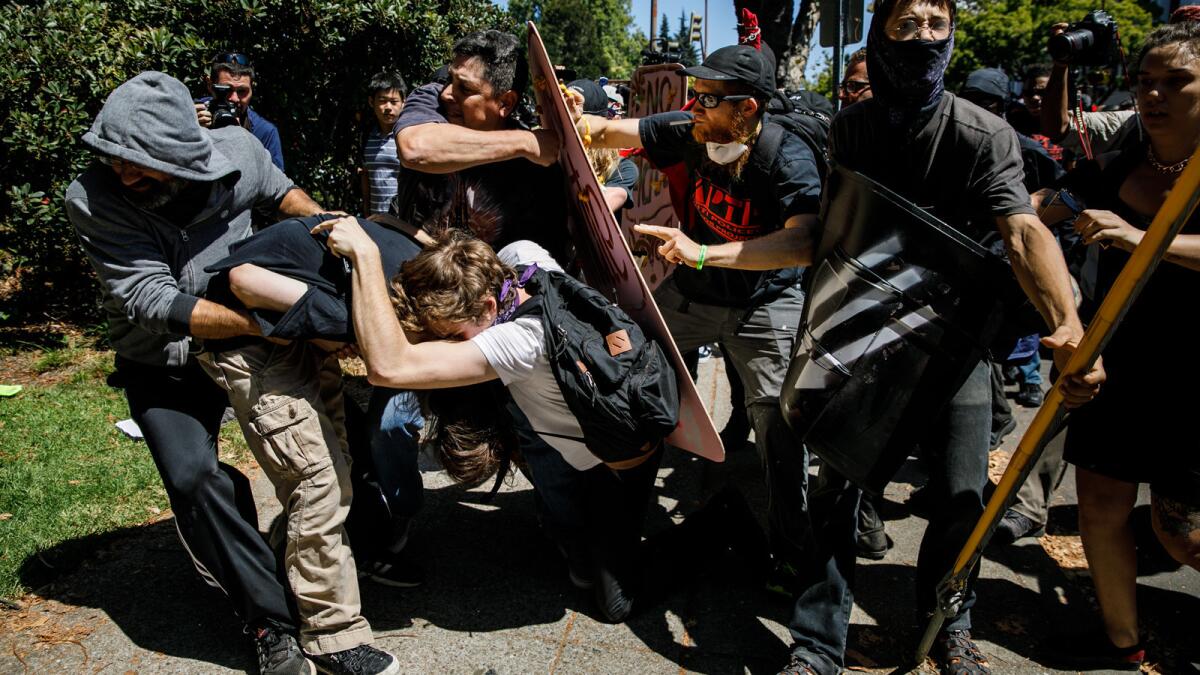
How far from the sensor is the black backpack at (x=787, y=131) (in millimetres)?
2990

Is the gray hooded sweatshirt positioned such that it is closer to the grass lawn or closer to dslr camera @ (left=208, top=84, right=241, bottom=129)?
the grass lawn

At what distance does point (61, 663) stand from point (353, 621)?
3.28 feet

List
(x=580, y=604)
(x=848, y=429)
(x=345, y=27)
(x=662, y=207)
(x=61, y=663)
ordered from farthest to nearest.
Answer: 1. (x=345, y=27)
2. (x=662, y=207)
3. (x=580, y=604)
4. (x=61, y=663)
5. (x=848, y=429)

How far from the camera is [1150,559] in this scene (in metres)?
3.38

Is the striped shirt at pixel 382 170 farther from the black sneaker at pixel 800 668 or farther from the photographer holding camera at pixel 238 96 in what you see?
the black sneaker at pixel 800 668

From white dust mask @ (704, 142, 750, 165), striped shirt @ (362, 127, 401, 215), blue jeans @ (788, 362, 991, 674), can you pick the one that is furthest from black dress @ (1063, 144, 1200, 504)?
striped shirt @ (362, 127, 401, 215)

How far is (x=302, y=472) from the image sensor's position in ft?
8.36

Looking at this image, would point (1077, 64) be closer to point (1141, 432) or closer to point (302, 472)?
point (1141, 432)

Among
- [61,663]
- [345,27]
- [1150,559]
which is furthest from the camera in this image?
[345,27]

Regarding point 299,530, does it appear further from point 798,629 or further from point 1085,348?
point 1085,348

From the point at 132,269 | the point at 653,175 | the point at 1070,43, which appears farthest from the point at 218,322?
the point at 1070,43

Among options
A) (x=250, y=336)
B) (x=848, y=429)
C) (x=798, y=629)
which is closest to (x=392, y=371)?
(x=250, y=336)

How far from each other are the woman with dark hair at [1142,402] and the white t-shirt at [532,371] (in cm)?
171

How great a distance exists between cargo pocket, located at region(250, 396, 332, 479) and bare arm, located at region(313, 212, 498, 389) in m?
0.35
